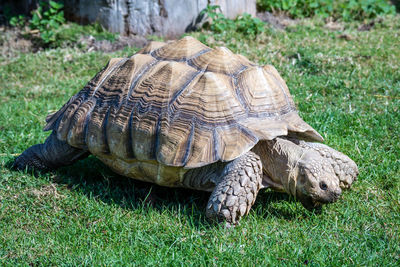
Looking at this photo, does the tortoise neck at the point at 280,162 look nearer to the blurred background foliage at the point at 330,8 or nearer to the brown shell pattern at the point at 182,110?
the brown shell pattern at the point at 182,110

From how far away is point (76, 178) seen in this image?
3805 mm

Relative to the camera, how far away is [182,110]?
315 centimetres

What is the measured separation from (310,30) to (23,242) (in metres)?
5.51

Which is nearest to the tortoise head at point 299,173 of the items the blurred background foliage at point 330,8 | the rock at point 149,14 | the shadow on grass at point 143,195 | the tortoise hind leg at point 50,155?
the shadow on grass at point 143,195

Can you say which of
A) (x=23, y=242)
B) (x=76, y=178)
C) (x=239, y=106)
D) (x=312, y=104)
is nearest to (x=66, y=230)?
(x=23, y=242)

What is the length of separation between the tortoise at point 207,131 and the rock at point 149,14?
11.3ft

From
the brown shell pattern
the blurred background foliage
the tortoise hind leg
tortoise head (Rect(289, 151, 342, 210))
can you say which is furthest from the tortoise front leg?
the blurred background foliage

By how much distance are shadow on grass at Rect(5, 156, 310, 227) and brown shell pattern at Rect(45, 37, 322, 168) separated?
0.33 meters

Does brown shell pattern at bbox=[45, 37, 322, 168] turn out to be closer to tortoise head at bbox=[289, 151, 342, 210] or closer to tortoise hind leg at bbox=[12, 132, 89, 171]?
tortoise hind leg at bbox=[12, 132, 89, 171]

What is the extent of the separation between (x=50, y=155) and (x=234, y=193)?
5.66 feet

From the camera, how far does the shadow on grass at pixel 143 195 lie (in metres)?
3.17

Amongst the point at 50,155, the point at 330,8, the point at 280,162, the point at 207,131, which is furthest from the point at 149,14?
the point at 280,162

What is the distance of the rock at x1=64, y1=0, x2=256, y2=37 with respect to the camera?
684 centimetres

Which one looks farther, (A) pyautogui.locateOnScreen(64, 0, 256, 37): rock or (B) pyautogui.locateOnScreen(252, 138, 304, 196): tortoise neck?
(A) pyautogui.locateOnScreen(64, 0, 256, 37): rock
